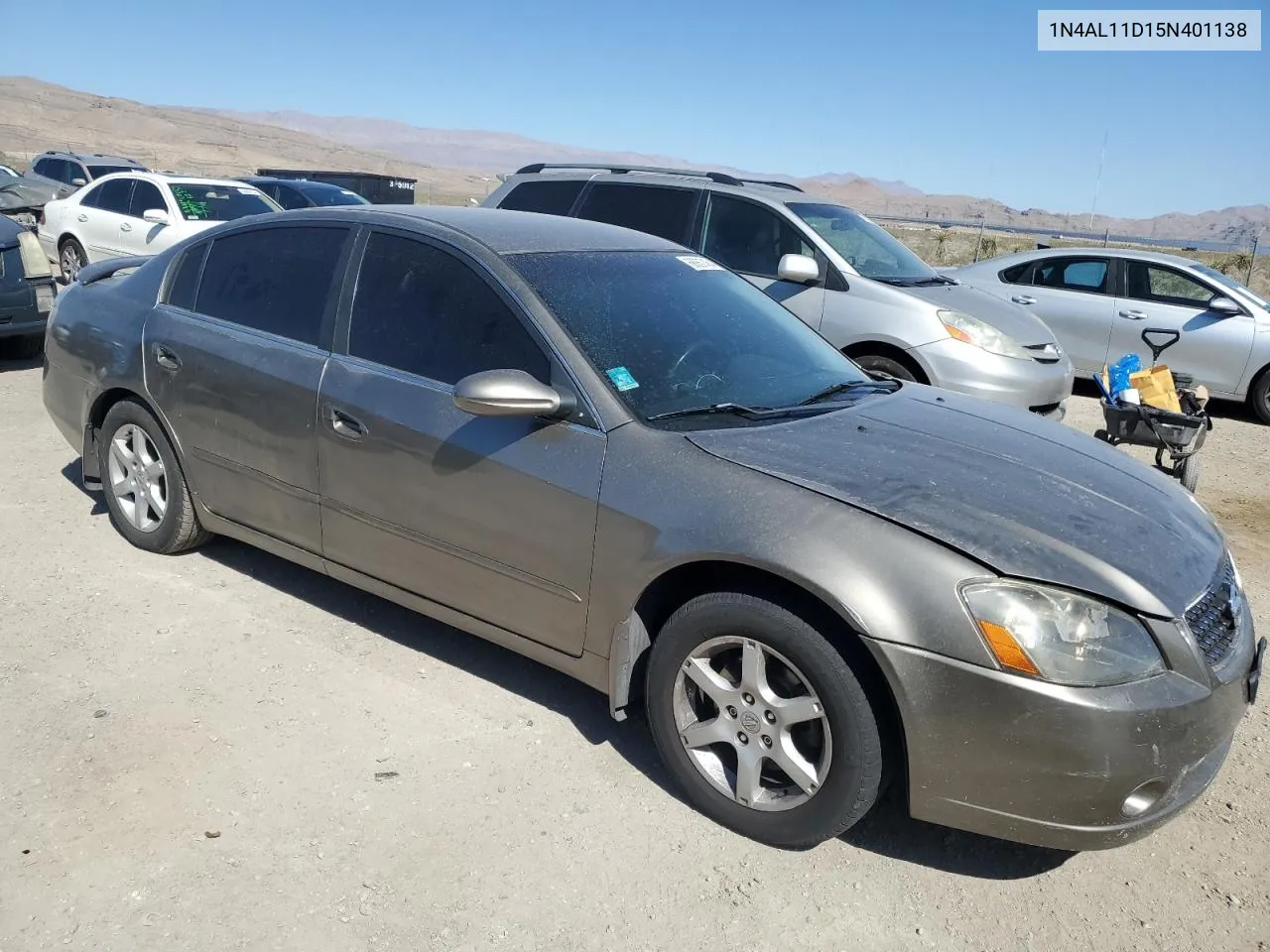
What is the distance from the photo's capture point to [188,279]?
14.8 ft

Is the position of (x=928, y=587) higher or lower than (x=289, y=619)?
higher

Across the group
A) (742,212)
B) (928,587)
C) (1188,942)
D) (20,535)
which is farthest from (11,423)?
(1188,942)

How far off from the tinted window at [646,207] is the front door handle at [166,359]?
4.08 meters

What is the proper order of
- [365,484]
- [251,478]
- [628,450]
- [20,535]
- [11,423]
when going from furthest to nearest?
[11,423] → [20,535] → [251,478] → [365,484] → [628,450]

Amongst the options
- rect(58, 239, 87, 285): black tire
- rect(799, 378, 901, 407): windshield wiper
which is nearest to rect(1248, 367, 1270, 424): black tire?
rect(799, 378, 901, 407): windshield wiper

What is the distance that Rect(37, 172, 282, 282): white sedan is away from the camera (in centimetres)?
1202

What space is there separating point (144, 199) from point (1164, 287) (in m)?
11.5

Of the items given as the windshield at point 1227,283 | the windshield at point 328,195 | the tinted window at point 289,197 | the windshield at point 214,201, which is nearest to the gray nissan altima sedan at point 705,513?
the windshield at point 1227,283

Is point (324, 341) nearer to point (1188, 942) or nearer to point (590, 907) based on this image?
point (590, 907)

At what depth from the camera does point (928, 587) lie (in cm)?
260

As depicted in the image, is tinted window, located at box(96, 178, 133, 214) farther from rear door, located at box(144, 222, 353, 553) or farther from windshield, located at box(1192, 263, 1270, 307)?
windshield, located at box(1192, 263, 1270, 307)

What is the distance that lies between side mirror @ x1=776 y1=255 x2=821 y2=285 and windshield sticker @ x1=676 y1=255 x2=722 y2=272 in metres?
2.79

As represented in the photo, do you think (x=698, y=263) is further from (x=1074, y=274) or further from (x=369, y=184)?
(x=369, y=184)

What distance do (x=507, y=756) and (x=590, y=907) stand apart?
0.75m
